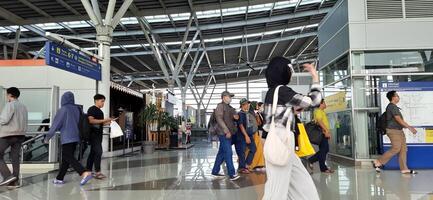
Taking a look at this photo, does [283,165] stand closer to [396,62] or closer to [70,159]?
[70,159]

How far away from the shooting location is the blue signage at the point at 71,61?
26.0 ft

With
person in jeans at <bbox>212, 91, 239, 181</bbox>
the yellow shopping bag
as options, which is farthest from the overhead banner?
the yellow shopping bag

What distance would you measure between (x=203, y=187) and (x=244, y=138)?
1930 mm

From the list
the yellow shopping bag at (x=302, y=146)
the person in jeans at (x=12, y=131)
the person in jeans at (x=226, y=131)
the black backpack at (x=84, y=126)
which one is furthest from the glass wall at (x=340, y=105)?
the person in jeans at (x=12, y=131)

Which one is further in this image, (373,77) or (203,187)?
(373,77)

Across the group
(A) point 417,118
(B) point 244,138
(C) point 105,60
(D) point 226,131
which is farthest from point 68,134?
(A) point 417,118

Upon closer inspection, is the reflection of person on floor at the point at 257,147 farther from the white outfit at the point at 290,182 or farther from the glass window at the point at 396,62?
the white outfit at the point at 290,182

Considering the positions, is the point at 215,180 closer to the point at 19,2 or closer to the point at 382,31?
the point at 382,31

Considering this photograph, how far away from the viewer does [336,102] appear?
9883 millimetres

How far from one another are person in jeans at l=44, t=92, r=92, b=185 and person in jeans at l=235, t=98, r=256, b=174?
9.23 feet

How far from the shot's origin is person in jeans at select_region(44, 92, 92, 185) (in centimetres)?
607

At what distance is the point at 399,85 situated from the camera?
26.4 ft

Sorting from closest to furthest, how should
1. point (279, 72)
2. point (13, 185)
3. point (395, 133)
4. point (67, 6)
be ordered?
point (279, 72), point (13, 185), point (395, 133), point (67, 6)

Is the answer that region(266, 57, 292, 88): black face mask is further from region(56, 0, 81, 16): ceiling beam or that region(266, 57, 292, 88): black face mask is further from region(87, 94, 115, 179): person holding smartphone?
region(56, 0, 81, 16): ceiling beam
